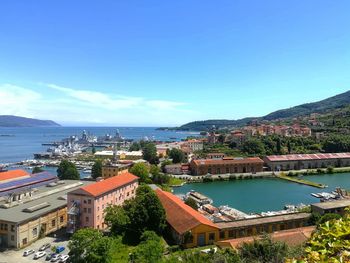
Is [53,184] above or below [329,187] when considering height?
above

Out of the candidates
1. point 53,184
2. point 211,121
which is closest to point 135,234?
point 53,184

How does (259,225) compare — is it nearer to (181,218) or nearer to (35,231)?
(181,218)

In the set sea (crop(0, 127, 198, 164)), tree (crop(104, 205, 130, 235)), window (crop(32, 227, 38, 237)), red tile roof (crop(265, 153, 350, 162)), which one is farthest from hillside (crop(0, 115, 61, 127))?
tree (crop(104, 205, 130, 235))

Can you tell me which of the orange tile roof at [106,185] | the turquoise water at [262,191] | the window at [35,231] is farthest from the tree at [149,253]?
the turquoise water at [262,191]

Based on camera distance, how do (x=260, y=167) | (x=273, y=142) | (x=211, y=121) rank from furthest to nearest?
(x=211, y=121) < (x=273, y=142) < (x=260, y=167)

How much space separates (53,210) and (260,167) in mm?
19609

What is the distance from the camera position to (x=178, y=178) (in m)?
25.6

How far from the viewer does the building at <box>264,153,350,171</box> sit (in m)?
29.2

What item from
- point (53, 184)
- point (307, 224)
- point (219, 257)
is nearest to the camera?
point (219, 257)

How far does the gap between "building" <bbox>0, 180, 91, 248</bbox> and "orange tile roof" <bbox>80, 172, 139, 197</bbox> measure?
5.11ft

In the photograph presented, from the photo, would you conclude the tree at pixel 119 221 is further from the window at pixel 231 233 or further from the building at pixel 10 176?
the building at pixel 10 176

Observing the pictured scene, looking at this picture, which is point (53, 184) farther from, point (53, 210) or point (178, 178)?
point (178, 178)

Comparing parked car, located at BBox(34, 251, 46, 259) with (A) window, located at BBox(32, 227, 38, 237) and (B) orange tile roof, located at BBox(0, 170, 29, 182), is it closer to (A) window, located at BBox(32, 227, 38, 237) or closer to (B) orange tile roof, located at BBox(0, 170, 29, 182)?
(A) window, located at BBox(32, 227, 38, 237)

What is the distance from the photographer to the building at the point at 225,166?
27392 millimetres
